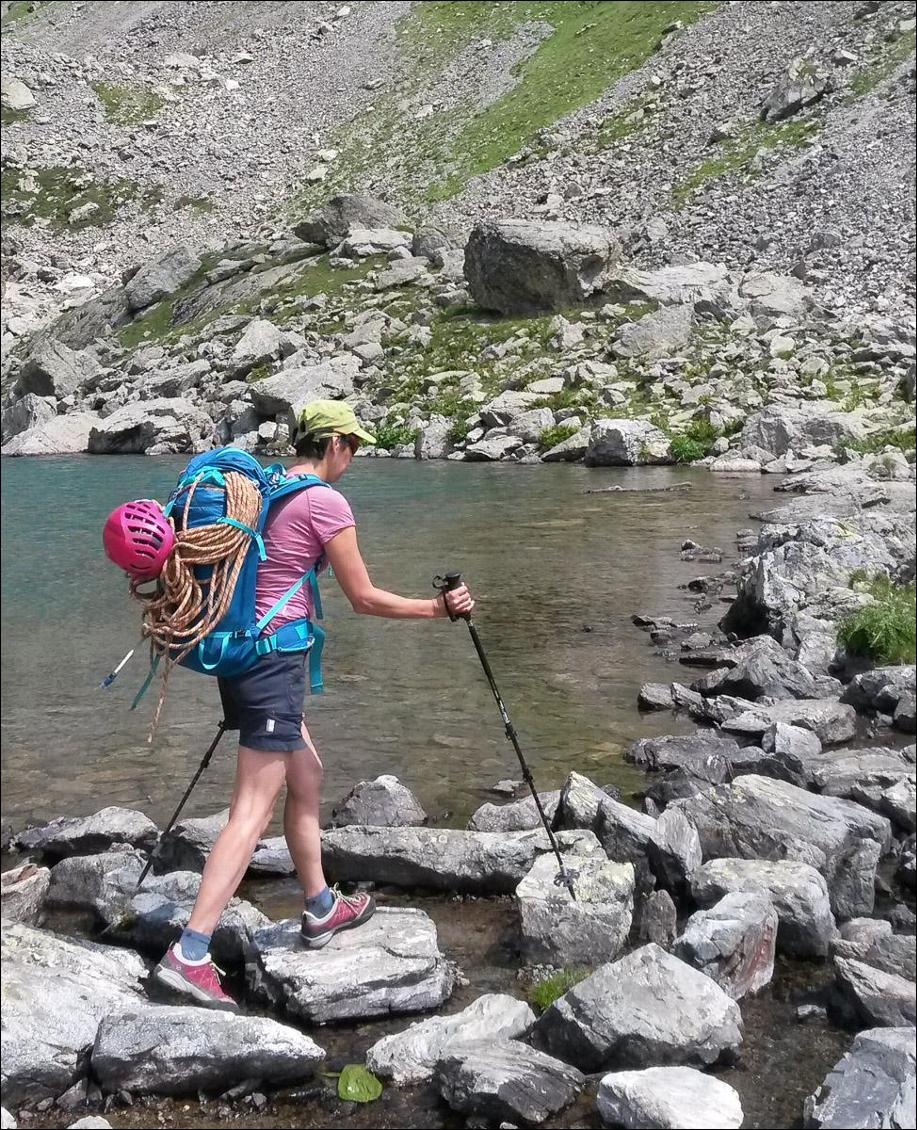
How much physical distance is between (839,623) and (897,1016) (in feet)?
23.6

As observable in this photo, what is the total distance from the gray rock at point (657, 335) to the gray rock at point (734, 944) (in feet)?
119

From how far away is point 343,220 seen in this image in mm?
66000

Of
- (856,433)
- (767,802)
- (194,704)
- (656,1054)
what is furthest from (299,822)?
(856,433)

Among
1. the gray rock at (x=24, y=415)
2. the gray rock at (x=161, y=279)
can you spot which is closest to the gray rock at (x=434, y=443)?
the gray rock at (x=24, y=415)

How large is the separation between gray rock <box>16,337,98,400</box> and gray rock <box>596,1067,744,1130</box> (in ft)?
180

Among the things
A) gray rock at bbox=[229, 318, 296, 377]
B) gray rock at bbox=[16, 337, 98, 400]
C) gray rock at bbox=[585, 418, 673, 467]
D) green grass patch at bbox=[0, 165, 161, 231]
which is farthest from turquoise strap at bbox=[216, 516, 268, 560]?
green grass patch at bbox=[0, 165, 161, 231]

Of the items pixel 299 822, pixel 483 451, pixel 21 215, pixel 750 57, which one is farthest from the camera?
pixel 21 215

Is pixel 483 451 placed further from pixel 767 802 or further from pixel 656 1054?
pixel 656 1054

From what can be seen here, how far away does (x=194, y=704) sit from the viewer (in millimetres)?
11453

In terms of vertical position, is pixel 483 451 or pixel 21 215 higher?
pixel 21 215

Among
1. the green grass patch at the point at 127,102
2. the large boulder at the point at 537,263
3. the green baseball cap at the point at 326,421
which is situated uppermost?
the green grass patch at the point at 127,102

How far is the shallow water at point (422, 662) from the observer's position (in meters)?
9.23

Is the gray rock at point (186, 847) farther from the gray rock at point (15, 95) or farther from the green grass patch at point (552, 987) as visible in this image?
the gray rock at point (15, 95)

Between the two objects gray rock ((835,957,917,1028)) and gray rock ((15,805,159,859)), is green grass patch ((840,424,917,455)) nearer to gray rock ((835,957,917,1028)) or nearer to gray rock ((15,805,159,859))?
gray rock ((15,805,159,859))
